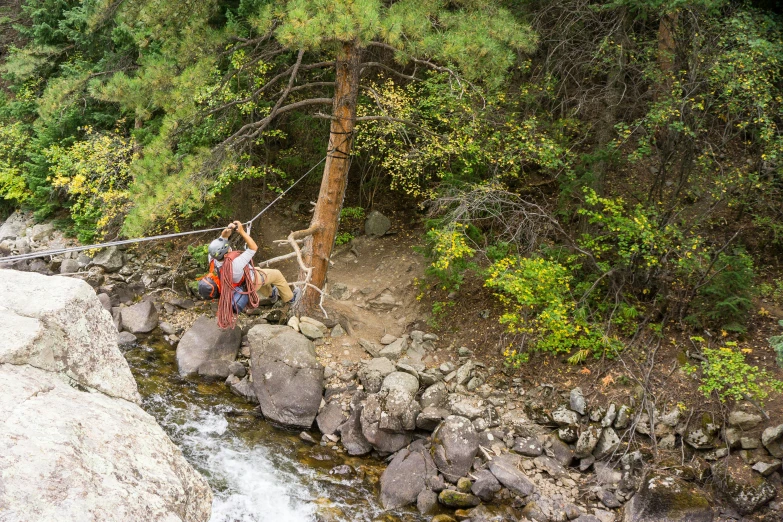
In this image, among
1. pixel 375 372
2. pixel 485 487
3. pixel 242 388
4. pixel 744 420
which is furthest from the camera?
pixel 242 388

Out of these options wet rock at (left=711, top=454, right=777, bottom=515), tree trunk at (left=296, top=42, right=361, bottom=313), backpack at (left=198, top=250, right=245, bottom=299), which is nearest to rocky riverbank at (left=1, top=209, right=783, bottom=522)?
wet rock at (left=711, top=454, right=777, bottom=515)

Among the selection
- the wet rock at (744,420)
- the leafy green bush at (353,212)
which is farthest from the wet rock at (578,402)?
the leafy green bush at (353,212)

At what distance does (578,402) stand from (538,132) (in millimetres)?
4546

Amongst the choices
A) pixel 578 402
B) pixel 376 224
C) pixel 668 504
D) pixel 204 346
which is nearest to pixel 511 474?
pixel 578 402

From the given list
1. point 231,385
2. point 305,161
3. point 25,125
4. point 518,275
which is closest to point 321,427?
point 231,385

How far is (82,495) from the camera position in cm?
375

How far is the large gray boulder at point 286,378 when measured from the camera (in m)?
9.00

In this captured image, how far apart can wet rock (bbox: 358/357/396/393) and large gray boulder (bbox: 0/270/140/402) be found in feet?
14.5

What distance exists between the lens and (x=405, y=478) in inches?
307

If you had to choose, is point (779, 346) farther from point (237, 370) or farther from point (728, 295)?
point (237, 370)

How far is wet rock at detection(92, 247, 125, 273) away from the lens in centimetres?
1318

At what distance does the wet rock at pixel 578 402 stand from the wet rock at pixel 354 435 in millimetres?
2909

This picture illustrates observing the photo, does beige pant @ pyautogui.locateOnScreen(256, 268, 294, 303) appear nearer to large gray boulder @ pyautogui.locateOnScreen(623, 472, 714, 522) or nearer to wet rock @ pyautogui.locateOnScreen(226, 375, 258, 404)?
wet rock @ pyautogui.locateOnScreen(226, 375, 258, 404)

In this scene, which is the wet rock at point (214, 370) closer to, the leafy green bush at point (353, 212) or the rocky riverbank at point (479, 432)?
the rocky riverbank at point (479, 432)
